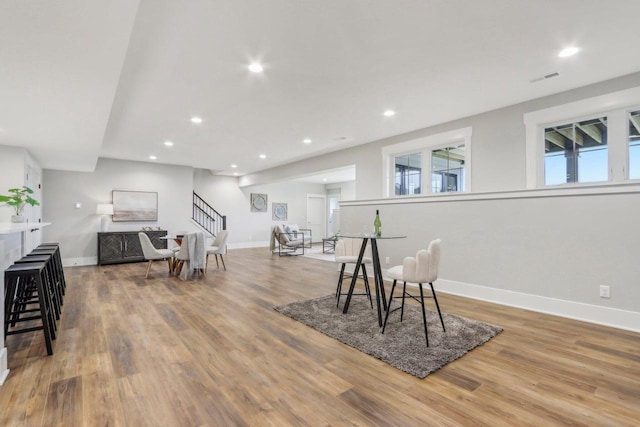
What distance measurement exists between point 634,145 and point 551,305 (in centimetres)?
195

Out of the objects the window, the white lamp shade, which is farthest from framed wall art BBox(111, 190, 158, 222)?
the window

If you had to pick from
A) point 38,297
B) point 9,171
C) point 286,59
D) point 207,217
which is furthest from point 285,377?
point 207,217

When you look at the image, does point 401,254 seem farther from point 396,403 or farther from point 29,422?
point 29,422

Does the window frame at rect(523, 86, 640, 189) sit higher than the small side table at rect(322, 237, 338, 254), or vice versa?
the window frame at rect(523, 86, 640, 189)

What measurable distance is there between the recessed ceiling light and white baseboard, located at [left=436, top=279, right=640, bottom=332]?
8.12 feet

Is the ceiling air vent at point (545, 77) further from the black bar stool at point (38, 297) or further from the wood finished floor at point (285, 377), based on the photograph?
the black bar stool at point (38, 297)

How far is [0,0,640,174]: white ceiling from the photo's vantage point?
6.70 ft

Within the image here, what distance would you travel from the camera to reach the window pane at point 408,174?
5.22 metres

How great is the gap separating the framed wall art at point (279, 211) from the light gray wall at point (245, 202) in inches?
5.2

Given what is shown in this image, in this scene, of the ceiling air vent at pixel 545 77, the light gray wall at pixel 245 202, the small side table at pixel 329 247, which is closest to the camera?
the ceiling air vent at pixel 545 77

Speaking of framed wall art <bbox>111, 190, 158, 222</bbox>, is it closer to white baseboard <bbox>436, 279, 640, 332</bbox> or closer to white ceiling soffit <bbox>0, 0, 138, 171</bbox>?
white ceiling soffit <bbox>0, 0, 138, 171</bbox>

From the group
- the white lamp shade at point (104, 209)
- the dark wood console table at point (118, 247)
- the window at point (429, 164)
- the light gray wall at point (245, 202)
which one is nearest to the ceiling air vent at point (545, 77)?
the window at point (429, 164)

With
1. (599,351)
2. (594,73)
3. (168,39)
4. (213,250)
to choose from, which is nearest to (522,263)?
(599,351)

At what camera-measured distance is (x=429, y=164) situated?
500 cm
